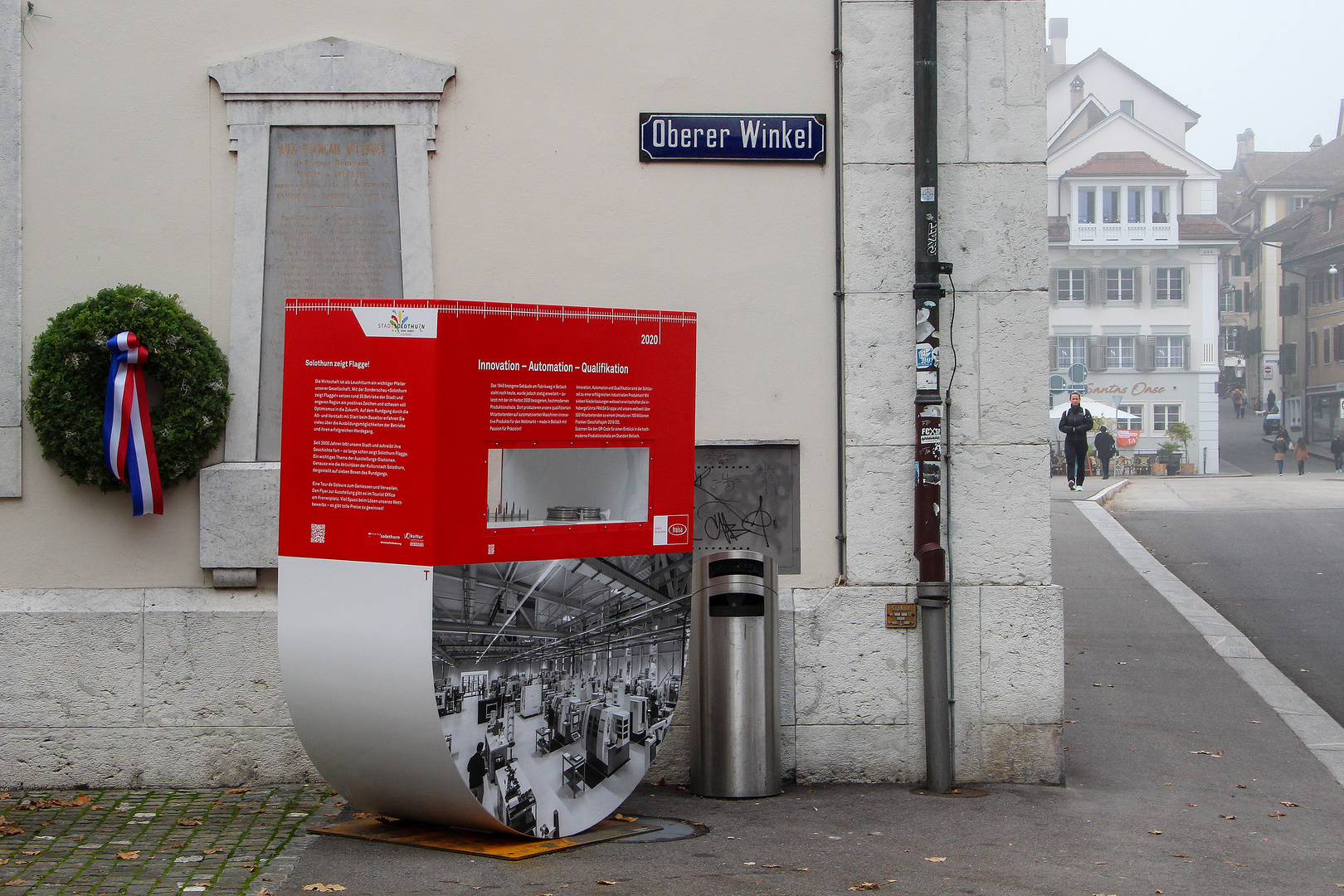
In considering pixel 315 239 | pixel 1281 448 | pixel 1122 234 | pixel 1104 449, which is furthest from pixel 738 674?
pixel 1122 234

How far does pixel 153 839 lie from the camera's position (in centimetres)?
573

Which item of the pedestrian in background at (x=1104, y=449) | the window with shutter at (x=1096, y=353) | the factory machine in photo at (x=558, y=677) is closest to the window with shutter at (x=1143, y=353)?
the window with shutter at (x=1096, y=353)

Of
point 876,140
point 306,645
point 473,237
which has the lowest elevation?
point 306,645

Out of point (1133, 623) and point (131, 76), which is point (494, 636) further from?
point (1133, 623)

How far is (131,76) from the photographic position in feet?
22.6

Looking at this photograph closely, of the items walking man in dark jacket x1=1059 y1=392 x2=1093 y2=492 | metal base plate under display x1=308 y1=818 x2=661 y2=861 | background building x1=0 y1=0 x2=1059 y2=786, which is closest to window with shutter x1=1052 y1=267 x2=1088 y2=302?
walking man in dark jacket x1=1059 y1=392 x2=1093 y2=492

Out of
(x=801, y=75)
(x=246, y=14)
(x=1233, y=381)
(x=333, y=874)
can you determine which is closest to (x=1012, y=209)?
(x=801, y=75)

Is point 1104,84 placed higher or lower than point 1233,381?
higher

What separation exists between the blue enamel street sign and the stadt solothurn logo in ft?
7.85

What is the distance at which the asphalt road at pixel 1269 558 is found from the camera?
33.9 feet

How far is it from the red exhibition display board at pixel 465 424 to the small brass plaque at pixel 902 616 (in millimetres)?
1788

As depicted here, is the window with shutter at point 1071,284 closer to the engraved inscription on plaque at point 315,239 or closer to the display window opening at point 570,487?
the engraved inscription on plaque at point 315,239

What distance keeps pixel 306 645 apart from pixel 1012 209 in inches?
170

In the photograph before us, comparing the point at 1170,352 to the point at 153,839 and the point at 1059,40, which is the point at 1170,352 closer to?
the point at 1059,40
